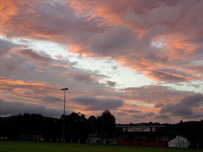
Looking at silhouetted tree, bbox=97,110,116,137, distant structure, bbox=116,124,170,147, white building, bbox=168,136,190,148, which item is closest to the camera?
white building, bbox=168,136,190,148

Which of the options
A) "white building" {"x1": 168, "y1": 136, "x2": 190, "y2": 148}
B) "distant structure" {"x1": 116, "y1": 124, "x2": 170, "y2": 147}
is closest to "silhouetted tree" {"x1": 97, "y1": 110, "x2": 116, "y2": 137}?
"distant structure" {"x1": 116, "y1": 124, "x2": 170, "y2": 147}

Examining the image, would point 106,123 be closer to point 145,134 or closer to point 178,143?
point 145,134

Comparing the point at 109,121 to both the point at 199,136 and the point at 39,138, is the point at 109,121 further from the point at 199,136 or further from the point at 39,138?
the point at 199,136

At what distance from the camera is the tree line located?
12131 centimetres

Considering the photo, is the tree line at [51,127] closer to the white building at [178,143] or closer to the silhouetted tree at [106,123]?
the silhouetted tree at [106,123]

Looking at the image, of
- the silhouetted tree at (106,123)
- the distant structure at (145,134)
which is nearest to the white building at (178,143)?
the distant structure at (145,134)

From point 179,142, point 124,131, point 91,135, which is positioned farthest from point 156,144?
point 91,135

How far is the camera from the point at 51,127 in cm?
12975

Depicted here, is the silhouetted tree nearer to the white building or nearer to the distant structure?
the distant structure

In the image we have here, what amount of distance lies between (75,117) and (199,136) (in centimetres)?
6645

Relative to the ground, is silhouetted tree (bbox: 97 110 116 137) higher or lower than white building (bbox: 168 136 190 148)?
higher

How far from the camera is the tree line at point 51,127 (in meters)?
121

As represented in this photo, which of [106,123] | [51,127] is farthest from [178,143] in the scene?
[51,127]

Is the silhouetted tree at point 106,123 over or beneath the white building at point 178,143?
over
